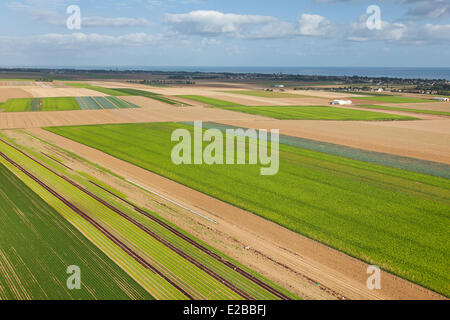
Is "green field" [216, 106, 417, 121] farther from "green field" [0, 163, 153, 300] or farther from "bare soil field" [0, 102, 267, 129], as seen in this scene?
"green field" [0, 163, 153, 300]

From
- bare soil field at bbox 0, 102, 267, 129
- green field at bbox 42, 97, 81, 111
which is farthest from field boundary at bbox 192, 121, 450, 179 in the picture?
green field at bbox 42, 97, 81, 111

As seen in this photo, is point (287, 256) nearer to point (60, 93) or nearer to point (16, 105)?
point (16, 105)

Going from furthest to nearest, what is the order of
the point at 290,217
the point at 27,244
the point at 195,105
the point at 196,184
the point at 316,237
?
the point at 195,105 < the point at 196,184 < the point at 290,217 < the point at 316,237 < the point at 27,244

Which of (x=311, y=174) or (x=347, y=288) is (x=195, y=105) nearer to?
(x=311, y=174)

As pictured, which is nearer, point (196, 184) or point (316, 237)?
point (316, 237)

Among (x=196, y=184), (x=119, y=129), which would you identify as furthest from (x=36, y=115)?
(x=196, y=184)
